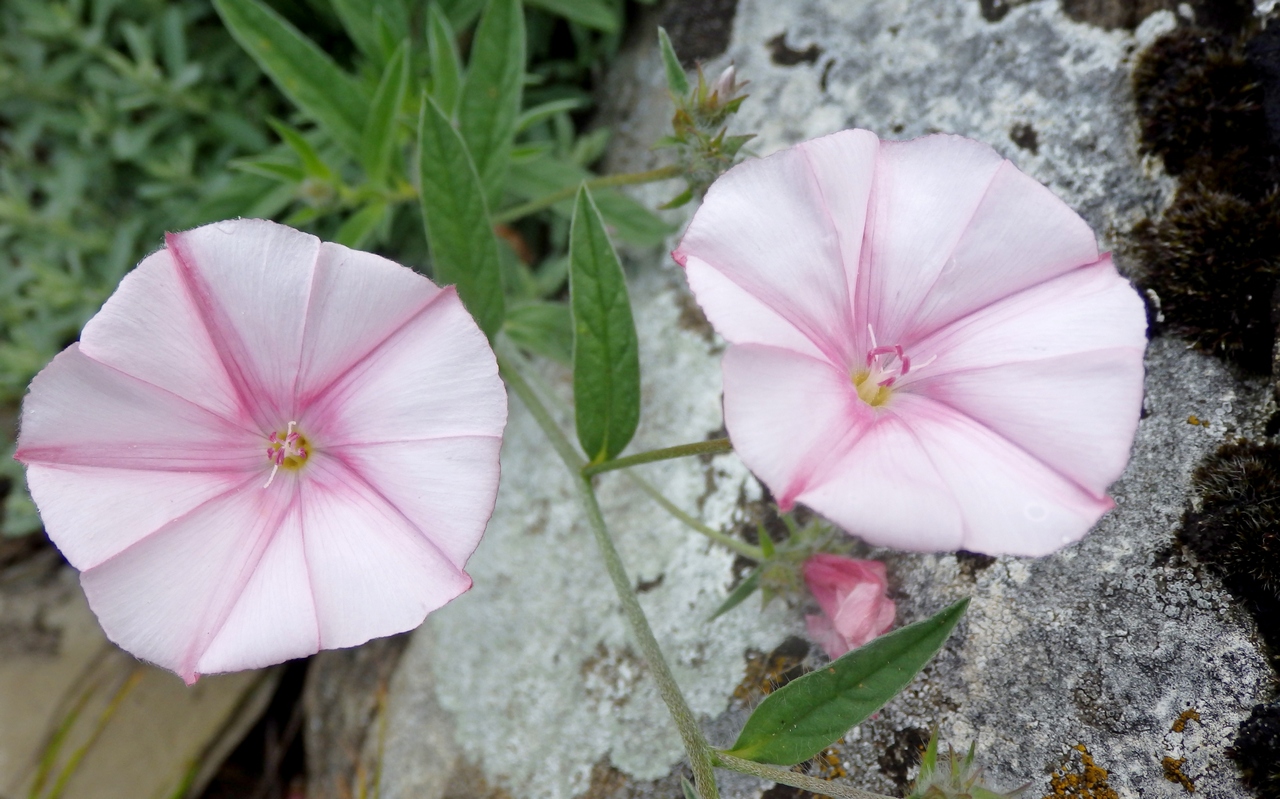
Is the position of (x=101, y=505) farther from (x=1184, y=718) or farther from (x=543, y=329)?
(x=1184, y=718)

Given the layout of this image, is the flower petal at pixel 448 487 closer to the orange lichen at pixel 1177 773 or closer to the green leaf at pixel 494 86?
the green leaf at pixel 494 86

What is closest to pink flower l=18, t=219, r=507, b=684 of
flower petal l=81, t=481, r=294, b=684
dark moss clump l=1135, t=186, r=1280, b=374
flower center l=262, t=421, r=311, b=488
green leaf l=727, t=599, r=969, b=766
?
flower petal l=81, t=481, r=294, b=684

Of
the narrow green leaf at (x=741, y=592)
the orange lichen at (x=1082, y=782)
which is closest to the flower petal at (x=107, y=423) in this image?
the narrow green leaf at (x=741, y=592)

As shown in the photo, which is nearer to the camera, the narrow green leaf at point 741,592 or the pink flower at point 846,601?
the pink flower at point 846,601

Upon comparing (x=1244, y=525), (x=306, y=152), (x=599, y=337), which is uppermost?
(x=306, y=152)

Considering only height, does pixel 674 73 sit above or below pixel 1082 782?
above

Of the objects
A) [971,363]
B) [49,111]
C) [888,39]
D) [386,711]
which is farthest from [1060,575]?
[49,111]

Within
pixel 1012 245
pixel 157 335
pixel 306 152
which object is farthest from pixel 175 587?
pixel 1012 245
